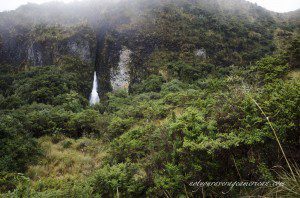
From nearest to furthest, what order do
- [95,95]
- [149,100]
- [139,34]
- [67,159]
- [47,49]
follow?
[67,159] < [149,100] < [95,95] < [139,34] < [47,49]

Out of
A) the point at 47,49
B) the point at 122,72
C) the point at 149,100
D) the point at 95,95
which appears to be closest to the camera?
the point at 149,100

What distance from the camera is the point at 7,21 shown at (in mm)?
37094

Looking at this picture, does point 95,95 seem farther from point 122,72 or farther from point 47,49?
point 47,49

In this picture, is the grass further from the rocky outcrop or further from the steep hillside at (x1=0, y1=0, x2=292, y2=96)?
the steep hillside at (x1=0, y1=0, x2=292, y2=96)

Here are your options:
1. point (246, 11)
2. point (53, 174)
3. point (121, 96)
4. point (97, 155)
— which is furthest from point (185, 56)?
point (53, 174)

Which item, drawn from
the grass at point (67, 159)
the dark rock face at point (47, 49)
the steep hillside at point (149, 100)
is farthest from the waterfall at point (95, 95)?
the grass at point (67, 159)

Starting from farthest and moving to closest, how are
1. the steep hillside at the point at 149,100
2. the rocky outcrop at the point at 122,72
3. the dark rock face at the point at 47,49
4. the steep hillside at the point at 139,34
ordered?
the dark rock face at the point at 47,49
the steep hillside at the point at 139,34
the rocky outcrop at the point at 122,72
the steep hillside at the point at 149,100

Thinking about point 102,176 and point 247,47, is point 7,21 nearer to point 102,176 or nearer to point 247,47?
point 247,47

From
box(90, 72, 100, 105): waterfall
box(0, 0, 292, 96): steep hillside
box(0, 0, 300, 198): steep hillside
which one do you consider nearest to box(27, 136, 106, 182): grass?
box(0, 0, 300, 198): steep hillside

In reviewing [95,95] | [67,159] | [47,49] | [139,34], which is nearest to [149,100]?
[67,159]

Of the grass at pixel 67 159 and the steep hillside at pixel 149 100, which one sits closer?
the steep hillside at pixel 149 100

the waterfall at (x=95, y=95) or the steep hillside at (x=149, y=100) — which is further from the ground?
the steep hillside at (x=149, y=100)

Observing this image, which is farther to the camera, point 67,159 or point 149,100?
point 149,100

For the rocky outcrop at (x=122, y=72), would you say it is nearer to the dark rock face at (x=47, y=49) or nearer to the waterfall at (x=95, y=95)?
the waterfall at (x=95, y=95)
